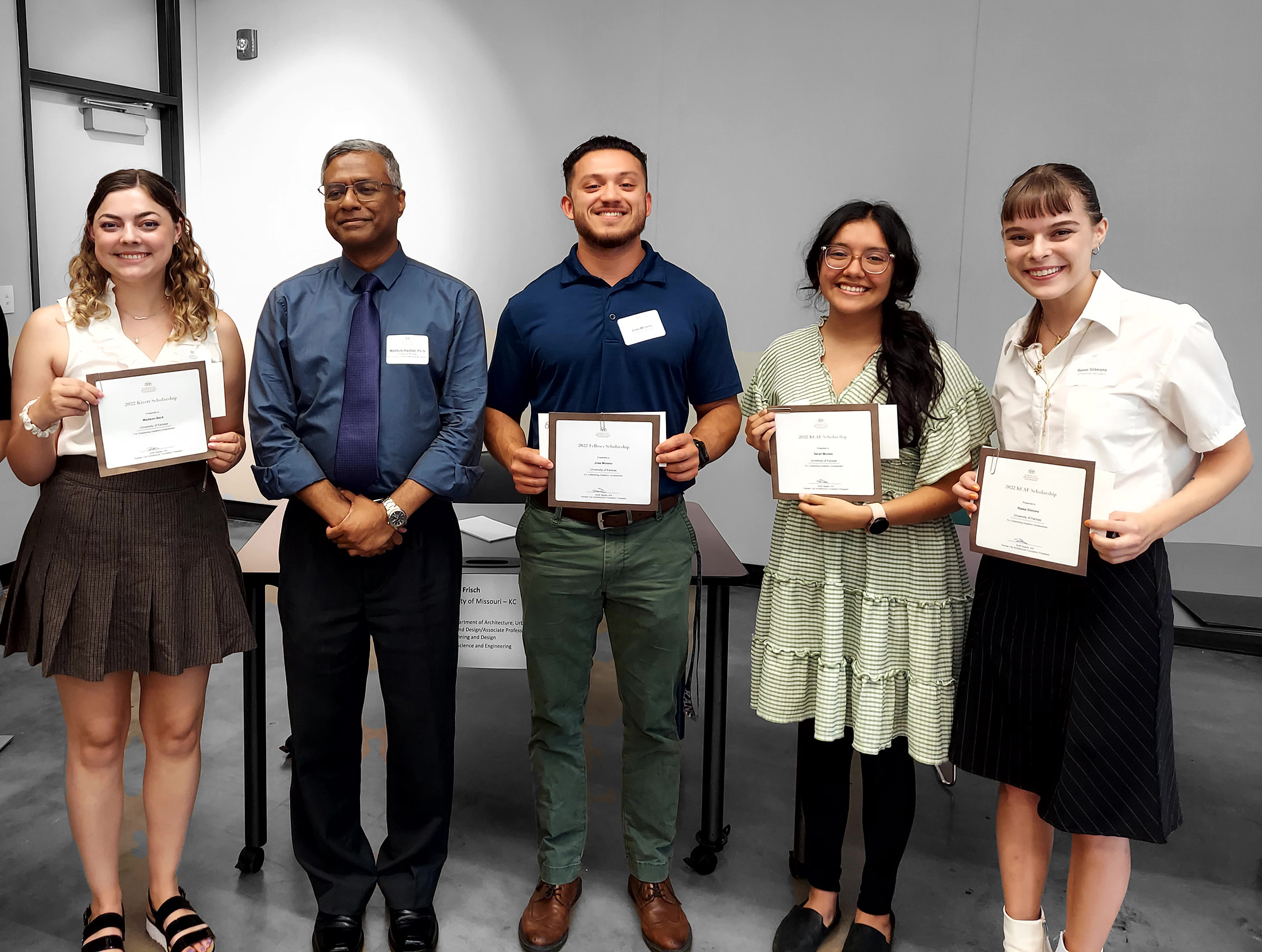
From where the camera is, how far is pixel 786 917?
2279 mm

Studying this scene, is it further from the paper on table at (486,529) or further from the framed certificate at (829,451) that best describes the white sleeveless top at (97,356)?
the framed certificate at (829,451)

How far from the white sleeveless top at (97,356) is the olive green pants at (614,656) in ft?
2.73

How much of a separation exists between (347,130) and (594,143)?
4.05 meters

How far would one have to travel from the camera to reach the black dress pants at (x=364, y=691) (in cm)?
204

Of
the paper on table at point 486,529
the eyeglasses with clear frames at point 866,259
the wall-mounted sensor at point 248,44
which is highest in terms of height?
the wall-mounted sensor at point 248,44

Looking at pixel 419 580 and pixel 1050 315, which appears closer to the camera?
pixel 1050 315

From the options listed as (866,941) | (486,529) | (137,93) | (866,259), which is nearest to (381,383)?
(486,529)

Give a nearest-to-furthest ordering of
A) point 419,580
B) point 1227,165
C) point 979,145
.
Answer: point 419,580, point 1227,165, point 979,145

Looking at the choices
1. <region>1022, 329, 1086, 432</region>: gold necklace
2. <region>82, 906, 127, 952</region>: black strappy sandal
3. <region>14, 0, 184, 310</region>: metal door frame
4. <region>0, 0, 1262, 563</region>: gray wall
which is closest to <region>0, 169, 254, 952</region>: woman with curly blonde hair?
<region>82, 906, 127, 952</region>: black strappy sandal

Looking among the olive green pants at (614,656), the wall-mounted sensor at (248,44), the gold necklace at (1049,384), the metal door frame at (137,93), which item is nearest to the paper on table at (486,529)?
the olive green pants at (614,656)

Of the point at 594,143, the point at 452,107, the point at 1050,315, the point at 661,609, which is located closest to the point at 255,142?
the point at 452,107

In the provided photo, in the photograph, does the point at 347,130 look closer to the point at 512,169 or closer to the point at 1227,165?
the point at 512,169

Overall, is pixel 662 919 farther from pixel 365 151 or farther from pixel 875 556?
pixel 365 151

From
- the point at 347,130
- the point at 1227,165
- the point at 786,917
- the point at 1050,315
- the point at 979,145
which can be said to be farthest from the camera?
the point at 347,130
